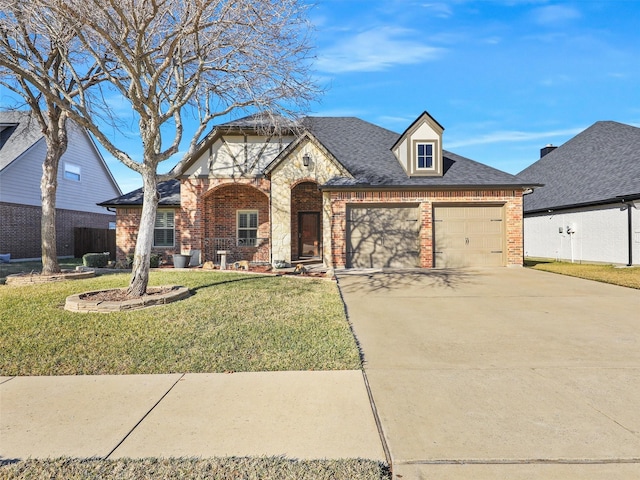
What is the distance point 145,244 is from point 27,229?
694 inches

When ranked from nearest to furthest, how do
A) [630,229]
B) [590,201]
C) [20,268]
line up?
[20,268] < [630,229] < [590,201]

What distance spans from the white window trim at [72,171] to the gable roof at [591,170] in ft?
95.6

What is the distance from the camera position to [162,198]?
1617cm

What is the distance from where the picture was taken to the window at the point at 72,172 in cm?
2239

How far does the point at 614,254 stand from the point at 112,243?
95.2ft

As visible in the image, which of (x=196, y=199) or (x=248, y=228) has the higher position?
(x=196, y=199)

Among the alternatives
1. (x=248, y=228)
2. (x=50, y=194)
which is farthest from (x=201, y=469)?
(x=248, y=228)

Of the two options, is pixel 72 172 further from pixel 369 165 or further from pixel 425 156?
pixel 425 156

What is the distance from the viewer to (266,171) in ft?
48.0

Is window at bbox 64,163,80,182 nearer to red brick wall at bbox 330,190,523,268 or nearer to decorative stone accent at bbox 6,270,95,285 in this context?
decorative stone accent at bbox 6,270,95,285

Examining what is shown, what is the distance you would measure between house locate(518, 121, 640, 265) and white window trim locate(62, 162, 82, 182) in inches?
1147

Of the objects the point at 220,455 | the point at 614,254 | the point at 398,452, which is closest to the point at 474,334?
the point at 398,452

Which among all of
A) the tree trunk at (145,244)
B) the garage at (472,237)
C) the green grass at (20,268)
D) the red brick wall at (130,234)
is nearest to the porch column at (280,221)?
the red brick wall at (130,234)

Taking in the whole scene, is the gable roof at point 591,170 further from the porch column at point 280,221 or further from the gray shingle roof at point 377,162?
the porch column at point 280,221
